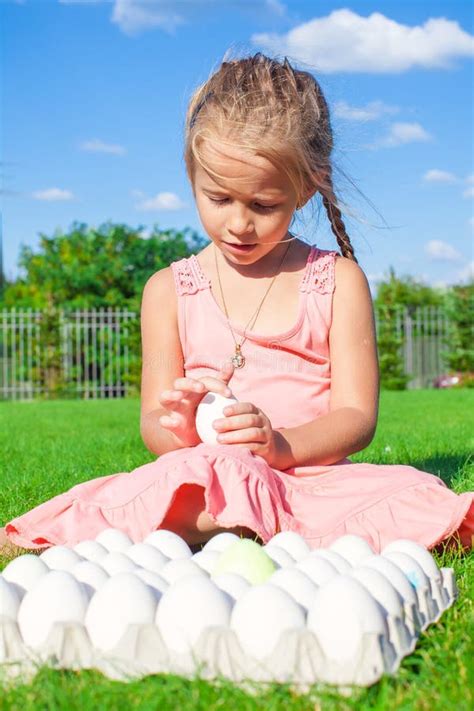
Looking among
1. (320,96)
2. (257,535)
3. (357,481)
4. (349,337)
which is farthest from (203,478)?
(320,96)

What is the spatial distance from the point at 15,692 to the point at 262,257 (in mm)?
2056

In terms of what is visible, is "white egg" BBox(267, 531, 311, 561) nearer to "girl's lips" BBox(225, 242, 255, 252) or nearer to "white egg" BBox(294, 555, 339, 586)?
"white egg" BBox(294, 555, 339, 586)

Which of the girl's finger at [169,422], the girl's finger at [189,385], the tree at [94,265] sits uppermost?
the tree at [94,265]

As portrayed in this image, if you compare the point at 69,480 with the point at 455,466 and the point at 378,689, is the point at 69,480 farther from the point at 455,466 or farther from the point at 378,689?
the point at 378,689

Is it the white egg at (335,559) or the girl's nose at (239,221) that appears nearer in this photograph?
the white egg at (335,559)

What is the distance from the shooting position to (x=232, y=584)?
71.6 inches

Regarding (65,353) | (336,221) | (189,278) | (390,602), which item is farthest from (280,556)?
(65,353)

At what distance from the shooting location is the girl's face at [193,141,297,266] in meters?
2.86

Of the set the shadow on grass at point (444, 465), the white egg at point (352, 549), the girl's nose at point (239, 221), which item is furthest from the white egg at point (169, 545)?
the shadow on grass at point (444, 465)

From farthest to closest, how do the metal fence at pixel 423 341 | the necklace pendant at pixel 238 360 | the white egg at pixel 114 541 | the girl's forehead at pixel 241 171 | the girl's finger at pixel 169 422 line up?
the metal fence at pixel 423 341, the necklace pendant at pixel 238 360, the girl's forehead at pixel 241 171, the girl's finger at pixel 169 422, the white egg at pixel 114 541

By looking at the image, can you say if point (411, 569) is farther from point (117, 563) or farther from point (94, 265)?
point (94, 265)

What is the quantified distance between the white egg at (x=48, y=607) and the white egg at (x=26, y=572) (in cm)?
15

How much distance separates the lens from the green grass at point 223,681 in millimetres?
1499

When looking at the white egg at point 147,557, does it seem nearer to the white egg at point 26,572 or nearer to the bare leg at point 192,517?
the white egg at point 26,572
